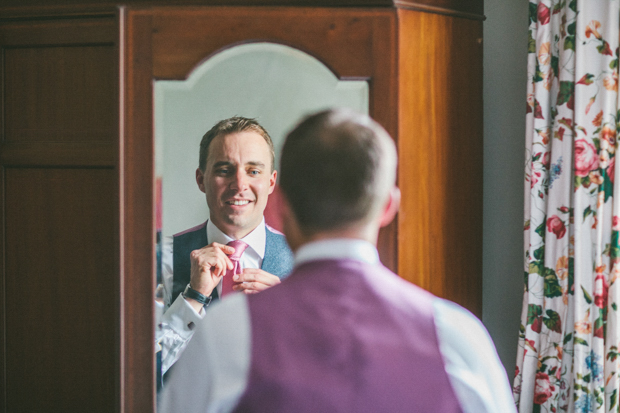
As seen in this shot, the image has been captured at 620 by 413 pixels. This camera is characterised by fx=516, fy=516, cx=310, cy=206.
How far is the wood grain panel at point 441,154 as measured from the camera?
1441 millimetres

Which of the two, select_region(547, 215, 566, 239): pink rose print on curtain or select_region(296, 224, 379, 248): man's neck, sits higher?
select_region(296, 224, 379, 248): man's neck

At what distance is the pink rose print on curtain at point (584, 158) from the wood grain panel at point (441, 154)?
0.28 meters

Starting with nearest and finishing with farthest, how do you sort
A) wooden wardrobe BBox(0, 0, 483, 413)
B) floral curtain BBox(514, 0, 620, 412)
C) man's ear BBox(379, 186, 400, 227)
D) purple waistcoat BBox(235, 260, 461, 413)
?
purple waistcoat BBox(235, 260, 461, 413) → man's ear BBox(379, 186, 400, 227) → wooden wardrobe BBox(0, 0, 483, 413) → floral curtain BBox(514, 0, 620, 412)

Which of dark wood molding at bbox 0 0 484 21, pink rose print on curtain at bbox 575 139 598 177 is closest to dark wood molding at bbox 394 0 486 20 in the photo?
dark wood molding at bbox 0 0 484 21

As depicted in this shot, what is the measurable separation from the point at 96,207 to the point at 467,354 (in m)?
1.29

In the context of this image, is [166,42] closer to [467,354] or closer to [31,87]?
[31,87]

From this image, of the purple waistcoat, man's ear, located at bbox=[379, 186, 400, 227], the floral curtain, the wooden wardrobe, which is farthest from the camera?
the floral curtain

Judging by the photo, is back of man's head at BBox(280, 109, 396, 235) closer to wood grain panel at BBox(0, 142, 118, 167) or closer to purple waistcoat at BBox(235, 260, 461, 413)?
purple waistcoat at BBox(235, 260, 461, 413)

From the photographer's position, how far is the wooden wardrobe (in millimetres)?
1385

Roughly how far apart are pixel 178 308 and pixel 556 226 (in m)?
1.17

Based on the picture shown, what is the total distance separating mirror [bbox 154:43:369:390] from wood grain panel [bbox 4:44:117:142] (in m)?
0.24

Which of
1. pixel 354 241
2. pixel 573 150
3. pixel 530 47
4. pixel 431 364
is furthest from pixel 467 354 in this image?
pixel 530 47

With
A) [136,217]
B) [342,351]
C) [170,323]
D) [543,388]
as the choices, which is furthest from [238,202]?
[543,388]

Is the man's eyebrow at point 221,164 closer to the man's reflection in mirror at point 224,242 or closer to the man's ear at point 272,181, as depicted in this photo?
the man's reflection in mirror at point 224,242
